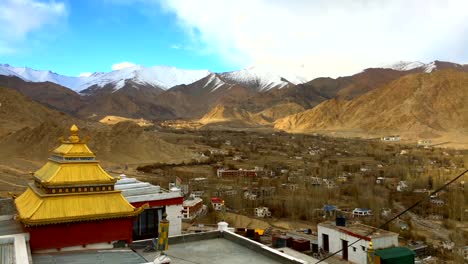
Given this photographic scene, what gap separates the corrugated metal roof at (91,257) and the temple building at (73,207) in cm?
31

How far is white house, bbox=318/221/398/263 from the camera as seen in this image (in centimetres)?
2095

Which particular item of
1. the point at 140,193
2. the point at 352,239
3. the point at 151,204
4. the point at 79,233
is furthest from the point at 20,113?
the point at 79,233

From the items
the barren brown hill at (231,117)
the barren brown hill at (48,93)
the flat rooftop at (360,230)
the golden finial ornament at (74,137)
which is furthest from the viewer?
the barren brown hill at (48,93)

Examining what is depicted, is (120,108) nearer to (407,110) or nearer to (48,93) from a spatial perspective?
(48,93)

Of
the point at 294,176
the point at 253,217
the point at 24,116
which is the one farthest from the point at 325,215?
the point at 24,116

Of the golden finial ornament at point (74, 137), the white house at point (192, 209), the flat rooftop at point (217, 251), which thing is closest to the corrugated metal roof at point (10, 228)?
the golden finial ornament at point (74, 137)

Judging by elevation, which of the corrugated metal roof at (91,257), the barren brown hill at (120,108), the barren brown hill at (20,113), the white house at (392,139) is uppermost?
the barren brown hill at (120,108)

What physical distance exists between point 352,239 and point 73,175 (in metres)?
15.0

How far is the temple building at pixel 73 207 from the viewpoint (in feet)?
34.2

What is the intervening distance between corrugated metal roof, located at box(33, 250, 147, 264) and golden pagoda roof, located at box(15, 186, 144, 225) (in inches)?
31.9

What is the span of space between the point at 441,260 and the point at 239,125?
12422 cm

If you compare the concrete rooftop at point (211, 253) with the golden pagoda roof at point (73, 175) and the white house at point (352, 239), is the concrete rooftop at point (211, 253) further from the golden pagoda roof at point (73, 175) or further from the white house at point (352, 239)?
the white house at point (352, 239)

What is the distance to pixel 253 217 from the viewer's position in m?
33.8

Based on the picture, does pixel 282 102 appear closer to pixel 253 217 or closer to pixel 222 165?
pixel 222 165
